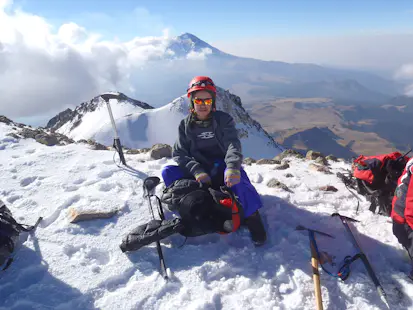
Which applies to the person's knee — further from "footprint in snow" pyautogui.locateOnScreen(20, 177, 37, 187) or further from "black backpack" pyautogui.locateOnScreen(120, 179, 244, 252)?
"footprint in snow" pyautogui.locateOnScreen(20, 177, 37, 187)

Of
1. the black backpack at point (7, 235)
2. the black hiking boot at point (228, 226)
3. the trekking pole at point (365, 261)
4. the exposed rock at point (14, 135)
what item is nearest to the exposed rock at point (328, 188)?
the trekking pole at point (365, 261)

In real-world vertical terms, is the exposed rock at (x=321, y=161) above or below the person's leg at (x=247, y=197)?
below

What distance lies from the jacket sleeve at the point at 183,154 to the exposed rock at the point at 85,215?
1.71 m

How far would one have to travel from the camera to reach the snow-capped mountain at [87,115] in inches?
2966

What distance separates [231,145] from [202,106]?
3.36ft

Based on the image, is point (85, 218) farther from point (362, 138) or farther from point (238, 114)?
point (362, 138)

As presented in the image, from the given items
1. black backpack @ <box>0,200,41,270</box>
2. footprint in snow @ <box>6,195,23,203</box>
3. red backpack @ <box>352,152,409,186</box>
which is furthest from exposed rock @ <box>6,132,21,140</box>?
red backpack @ <box>352,152,409,186</box>

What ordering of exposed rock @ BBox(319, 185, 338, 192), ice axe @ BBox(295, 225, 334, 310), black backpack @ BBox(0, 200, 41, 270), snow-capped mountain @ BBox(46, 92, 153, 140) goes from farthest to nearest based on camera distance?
snow-capped mountain @ BBox(46, 92, 153, 140)
exposed rock @ BBox(319, 185, 338, 192)
black backpack @ BBox(0, 200, 41, 270)
ice axe @ BBox(295, 225, 334, 310)

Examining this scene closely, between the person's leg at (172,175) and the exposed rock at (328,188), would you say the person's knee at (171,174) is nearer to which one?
the person's leg at (172,175)

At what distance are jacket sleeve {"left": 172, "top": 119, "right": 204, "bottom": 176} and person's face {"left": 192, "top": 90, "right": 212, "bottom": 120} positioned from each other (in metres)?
0.50

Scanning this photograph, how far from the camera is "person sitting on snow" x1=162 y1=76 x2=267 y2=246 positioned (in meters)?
5.10

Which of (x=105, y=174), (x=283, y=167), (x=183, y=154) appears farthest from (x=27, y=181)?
(x=283, y=167)

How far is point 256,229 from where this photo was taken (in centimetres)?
452

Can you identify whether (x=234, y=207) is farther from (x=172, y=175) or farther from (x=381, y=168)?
(x=381, y=168)
